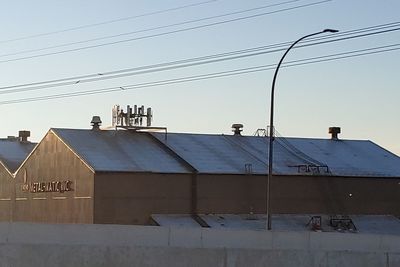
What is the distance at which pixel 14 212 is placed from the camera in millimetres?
68375

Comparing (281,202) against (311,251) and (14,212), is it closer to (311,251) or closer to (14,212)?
(14,212)

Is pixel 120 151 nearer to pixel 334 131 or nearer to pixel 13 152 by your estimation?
pixel 334 131

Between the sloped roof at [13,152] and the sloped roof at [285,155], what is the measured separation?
16.3 metres

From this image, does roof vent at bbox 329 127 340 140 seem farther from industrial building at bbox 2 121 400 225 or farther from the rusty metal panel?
the rusty metal panel

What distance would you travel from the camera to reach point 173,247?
62.8 ft

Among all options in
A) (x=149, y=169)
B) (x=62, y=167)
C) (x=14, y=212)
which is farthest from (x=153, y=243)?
(x=14, y=212)

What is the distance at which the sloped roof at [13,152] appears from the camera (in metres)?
74.7

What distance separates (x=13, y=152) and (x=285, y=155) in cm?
2795

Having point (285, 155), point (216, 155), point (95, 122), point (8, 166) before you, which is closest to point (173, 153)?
point (216, 155)

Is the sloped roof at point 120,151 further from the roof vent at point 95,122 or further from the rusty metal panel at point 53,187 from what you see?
the roof vent at point 95,122

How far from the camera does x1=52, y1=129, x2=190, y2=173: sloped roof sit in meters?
57.2

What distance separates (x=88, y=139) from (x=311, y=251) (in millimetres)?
42315

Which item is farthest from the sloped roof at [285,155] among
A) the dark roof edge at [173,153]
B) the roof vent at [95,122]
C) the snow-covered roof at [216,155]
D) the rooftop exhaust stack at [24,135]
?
the rooftop exhaust stack at [24,135]

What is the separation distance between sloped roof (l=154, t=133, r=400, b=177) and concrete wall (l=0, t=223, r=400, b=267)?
33.5 m
